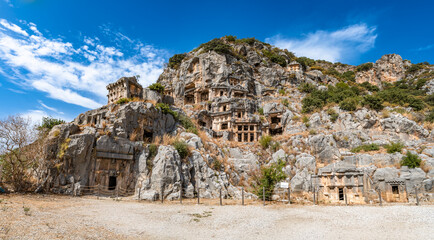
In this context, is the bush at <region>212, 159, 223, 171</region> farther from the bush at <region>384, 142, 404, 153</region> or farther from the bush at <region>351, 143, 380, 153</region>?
the bush at <region>384, 142, 404, 153</region>

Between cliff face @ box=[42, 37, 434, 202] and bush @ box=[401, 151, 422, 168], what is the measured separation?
1.64ft

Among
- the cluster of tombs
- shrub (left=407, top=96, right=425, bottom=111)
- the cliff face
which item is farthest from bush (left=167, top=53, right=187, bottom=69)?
shrub (left=407, top=96, right=425, bottom=111)

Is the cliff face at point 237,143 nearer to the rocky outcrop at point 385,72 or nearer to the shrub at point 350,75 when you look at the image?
the shrub at point 350,75

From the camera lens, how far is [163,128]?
103ft

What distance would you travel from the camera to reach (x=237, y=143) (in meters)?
35.4

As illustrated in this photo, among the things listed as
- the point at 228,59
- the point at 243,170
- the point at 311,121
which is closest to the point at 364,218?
the point at 243,170

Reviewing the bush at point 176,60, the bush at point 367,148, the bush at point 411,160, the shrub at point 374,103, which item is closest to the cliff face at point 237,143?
the bush at point 367,148

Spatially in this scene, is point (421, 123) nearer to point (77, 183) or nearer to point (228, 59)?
point (228, 59)

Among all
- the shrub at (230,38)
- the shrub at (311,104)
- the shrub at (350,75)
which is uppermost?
the shrub at (230,38)

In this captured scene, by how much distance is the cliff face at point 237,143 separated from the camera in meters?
21.9

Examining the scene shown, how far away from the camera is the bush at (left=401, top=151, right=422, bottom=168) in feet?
76.4

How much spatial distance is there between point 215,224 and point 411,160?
23035mm

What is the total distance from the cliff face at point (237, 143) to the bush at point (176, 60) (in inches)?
500

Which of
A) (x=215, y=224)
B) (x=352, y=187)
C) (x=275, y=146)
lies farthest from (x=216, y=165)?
(x=215, y=224)
